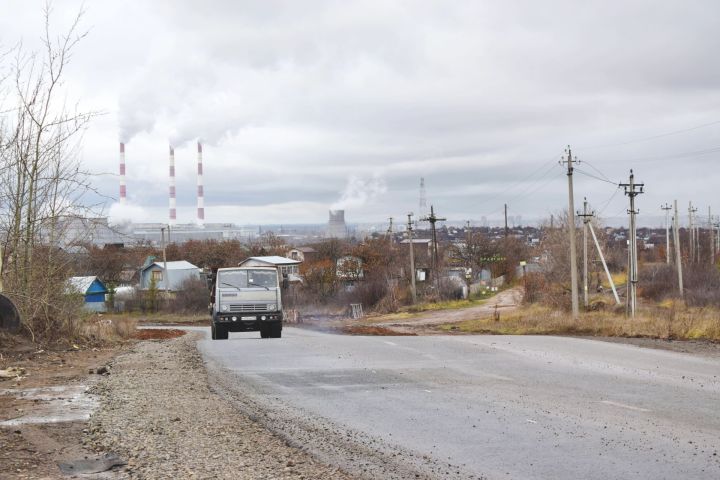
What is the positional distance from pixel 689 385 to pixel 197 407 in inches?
298

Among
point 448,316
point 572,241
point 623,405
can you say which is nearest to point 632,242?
point 572,241

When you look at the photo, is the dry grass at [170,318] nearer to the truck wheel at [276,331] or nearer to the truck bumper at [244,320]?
the truck wheel at [276,331]

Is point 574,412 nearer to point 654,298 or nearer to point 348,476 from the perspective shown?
point 348,476

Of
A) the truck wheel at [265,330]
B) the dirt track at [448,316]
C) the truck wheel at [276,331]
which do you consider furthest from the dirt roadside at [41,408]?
the dirt track at [448,316]

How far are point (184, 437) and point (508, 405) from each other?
445cm

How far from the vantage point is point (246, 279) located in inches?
1038

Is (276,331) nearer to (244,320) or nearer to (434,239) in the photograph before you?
(244,320)

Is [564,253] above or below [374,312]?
above

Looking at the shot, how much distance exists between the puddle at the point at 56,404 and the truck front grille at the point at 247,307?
545 inches

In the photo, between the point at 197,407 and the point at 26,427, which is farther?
the point at 197,407

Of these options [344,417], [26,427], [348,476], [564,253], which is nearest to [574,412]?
[344,417]

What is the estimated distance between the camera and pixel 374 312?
71500mm

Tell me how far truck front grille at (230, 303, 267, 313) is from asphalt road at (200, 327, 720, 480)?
276 inches

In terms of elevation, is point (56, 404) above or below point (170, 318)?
above
